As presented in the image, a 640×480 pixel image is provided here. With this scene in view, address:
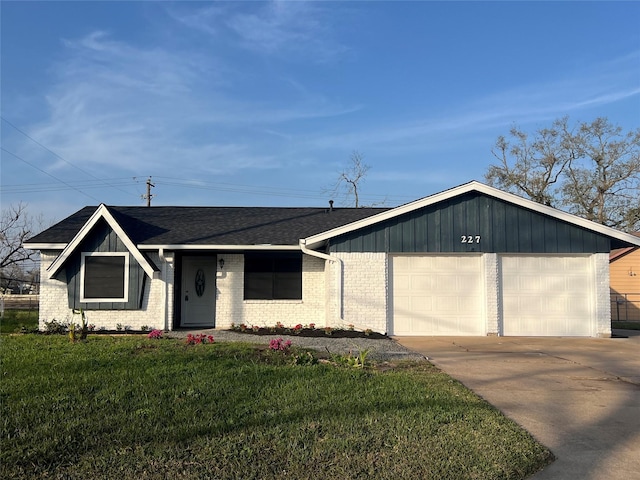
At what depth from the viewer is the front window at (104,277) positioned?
1399 cm

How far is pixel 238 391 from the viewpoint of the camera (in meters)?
6.19

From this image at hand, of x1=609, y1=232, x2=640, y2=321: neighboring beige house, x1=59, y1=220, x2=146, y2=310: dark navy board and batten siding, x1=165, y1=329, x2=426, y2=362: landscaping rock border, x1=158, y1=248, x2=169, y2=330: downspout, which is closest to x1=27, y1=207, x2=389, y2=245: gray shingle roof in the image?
x1=158, y1=248, x2=169, y2=330: downspout

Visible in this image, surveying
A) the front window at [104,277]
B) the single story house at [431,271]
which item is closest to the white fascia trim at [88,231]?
the single story house at [431,271]

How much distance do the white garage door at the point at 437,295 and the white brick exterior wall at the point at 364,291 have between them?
353 mm

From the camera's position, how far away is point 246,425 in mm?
4988

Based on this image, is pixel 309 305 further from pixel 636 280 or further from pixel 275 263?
pixel 636 280

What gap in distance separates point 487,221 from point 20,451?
39.8 feet

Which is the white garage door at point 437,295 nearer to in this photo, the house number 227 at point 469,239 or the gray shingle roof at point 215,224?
the house number 227 at point 469,239

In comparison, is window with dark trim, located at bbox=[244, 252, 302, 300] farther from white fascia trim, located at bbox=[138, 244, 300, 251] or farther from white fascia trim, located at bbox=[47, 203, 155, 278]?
white fascia trim, located at bbox=[47, 203, 155, 278]

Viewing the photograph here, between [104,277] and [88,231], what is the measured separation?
51.5 inches

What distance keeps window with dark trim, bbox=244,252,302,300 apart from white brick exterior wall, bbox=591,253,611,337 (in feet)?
26.4

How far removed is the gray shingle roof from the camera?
14.8m

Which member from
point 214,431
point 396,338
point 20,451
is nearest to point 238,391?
point 214,431

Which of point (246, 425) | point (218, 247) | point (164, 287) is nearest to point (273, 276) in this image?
point (218, 247)
